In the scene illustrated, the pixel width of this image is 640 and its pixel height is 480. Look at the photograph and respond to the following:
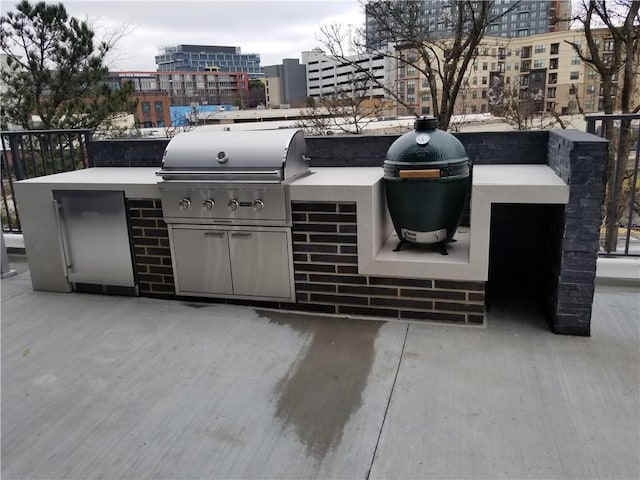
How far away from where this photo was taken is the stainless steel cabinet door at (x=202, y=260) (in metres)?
3.50

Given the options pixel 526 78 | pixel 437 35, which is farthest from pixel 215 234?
pixel 526 78

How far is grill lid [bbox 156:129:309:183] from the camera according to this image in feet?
10.7

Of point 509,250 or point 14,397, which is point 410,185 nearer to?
point 509,250

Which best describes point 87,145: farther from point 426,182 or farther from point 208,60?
point 208,60

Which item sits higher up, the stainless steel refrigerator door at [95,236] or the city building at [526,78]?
the city building at [526,78]

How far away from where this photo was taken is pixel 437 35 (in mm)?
11508

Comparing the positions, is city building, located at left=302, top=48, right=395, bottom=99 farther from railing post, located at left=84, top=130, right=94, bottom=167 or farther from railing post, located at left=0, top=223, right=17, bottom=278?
railing post, located at left=0, top=223, right=17, bottom=278

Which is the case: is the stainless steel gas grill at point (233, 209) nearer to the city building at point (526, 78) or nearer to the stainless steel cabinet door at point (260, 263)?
the stainless steel cabinet door at point (260, 263)

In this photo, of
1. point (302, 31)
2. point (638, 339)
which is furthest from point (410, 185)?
point (302, 31)

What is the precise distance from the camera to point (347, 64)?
12.3 m

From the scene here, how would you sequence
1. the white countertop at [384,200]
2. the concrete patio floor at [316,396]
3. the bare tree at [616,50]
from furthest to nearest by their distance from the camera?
the bare tree at [616,50]
the white countertop at [384,200]
the concrete patio floor at [316,396]

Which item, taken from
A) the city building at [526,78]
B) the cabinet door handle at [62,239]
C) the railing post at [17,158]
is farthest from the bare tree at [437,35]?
the cabinet door handle at [62,239]

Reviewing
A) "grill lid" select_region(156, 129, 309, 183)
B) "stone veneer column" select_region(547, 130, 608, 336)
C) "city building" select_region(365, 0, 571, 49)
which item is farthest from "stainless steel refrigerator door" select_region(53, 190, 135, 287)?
"city building" select_region(365, 0, 571, 49)

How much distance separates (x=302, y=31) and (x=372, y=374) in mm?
12082
